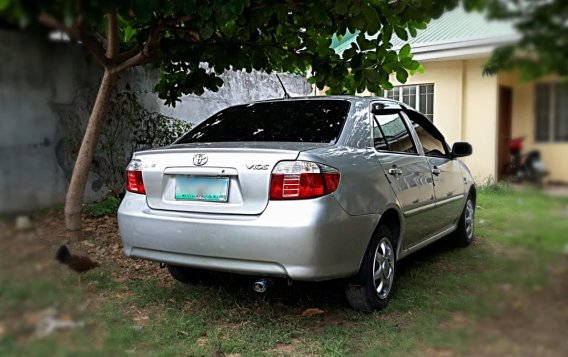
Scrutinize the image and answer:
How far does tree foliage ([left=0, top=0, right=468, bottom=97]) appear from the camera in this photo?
4223mm

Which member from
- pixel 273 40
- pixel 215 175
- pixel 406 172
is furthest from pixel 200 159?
pixel 273 40

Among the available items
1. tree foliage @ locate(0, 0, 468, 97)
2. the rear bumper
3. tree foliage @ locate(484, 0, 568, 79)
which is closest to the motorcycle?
tree foliage @ locate(484, 0, 568, 79)

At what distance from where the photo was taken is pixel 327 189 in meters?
3.07

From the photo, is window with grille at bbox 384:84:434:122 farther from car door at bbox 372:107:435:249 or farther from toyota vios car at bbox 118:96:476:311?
toyota vios car at bbox 118:96:476:311

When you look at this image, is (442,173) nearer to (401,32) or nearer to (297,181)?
(401,32)

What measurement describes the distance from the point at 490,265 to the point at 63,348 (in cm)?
93

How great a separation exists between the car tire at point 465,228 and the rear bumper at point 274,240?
251 cm

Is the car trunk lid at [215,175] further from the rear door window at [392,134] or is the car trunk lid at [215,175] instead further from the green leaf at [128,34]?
the green leaf at [128,34]

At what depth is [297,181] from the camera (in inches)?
119

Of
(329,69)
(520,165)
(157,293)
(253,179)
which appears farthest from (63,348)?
(329,69)

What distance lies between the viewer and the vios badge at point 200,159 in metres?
3.23

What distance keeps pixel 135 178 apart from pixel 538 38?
3.15 metres

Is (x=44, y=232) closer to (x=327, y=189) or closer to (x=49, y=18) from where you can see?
(x=49, y=18)

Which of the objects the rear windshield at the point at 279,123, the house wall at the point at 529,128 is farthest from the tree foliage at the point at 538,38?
the rear windshield at the point at 279,123
